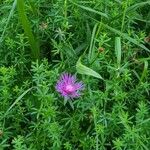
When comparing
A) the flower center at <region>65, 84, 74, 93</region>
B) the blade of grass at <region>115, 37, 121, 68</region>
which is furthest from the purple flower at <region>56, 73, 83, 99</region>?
the blade of grass at <region>115, 37, 121, 68</region>

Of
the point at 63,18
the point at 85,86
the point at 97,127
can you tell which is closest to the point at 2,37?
the point at 63,18

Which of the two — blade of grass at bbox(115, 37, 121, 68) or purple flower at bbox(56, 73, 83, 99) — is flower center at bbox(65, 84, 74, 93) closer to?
purple flower at bbox(56, 73, 83, 99)

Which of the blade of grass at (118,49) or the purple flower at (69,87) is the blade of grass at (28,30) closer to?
the purple flower at (69,87)

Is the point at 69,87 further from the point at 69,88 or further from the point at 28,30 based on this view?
the point at 28,30

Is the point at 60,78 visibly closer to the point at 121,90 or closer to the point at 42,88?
the point at 42,88

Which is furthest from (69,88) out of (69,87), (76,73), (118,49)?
(118,49)

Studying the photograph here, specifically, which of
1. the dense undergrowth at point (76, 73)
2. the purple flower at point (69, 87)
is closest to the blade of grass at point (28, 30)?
the dense undergrowth at point (76, 73)

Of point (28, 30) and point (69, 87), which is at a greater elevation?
point (28, 30)
